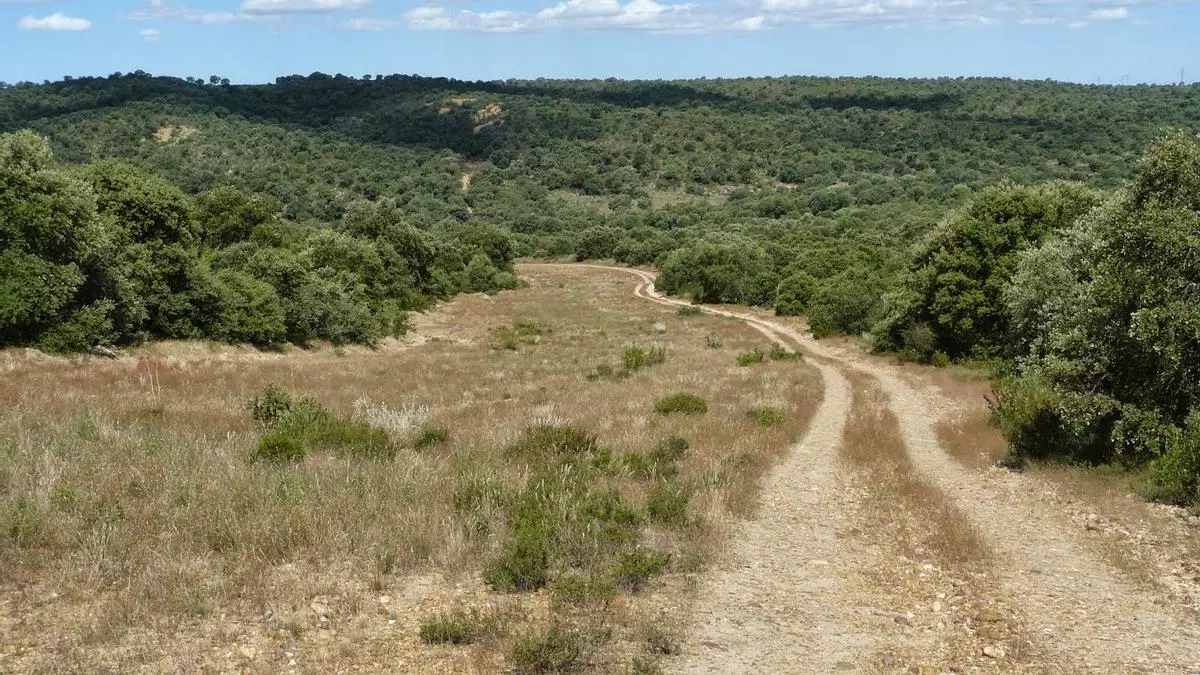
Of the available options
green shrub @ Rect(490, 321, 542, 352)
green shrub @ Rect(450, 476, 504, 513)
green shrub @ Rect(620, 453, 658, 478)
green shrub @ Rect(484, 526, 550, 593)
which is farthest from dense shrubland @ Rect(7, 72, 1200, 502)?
green shrub @ Rect(450, 476, 504, 513)

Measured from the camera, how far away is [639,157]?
15475cm

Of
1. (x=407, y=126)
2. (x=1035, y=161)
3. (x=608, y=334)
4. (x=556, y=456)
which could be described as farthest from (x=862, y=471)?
(x=407, y=126)

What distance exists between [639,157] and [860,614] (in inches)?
5956

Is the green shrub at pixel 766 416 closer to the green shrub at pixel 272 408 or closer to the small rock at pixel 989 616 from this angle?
the green shrub at pixel 272 408

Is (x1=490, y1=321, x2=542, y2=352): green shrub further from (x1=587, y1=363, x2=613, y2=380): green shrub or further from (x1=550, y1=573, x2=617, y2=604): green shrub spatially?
(x1=550, y1=573, x2=617, y2=604): green shrub

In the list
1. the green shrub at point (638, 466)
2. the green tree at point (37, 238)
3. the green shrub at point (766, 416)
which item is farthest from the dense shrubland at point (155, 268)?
the green shrub at point (638, 466)

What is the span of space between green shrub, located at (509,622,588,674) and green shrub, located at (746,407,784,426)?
1214 centimetres

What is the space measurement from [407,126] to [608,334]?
13399cm

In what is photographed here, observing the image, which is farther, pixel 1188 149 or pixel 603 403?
pixel 603 403

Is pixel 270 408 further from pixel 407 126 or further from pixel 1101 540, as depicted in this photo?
pixel 407 126

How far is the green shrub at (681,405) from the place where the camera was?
64.3 feet

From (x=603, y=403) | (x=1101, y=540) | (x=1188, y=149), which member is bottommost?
(x=603, y=403)

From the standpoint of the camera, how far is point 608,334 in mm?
50125

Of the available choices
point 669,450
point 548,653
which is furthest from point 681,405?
point 548,653
